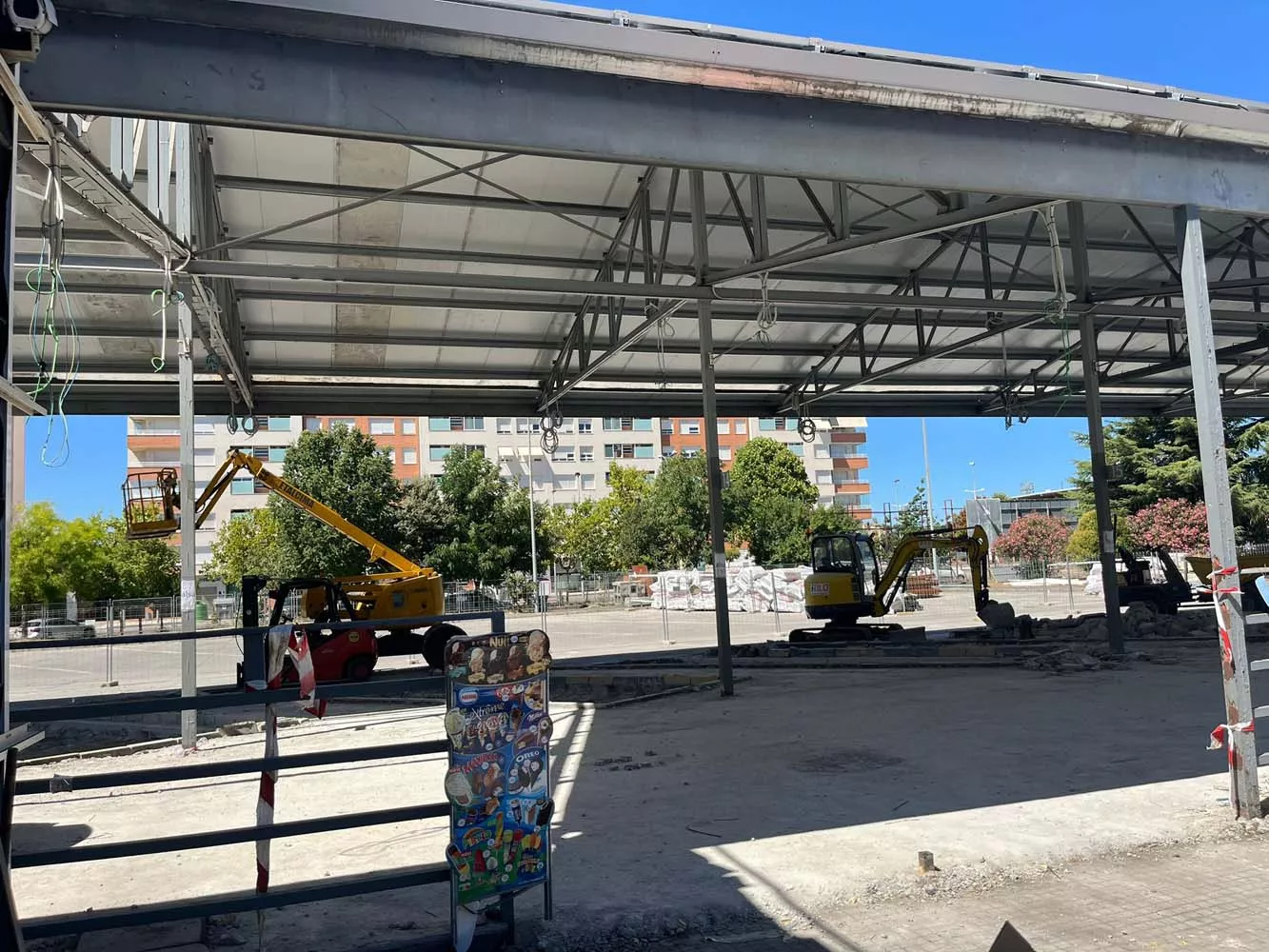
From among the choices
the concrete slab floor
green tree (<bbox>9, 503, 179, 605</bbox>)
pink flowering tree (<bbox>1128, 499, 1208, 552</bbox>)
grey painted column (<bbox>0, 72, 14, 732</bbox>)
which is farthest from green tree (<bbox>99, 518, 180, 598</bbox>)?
grey painted column (<bbox>0, 72, 14, 732</bbox>)

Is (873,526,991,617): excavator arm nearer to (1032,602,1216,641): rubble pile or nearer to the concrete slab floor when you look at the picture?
(1032,602,1216,641): rubble pile

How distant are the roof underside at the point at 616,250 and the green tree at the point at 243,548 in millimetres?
38658

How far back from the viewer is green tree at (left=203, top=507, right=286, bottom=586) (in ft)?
177

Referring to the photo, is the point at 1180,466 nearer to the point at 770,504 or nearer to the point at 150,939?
the point at 770,504

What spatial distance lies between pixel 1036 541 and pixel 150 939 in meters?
62.6

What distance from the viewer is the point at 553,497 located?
73750 mm

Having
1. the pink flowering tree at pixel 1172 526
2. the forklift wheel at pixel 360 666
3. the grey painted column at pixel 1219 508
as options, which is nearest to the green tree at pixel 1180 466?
the pink flowering tree at pixel 1172 526

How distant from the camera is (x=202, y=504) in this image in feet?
49.4

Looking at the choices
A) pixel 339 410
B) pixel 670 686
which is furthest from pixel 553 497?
pixel 670 686

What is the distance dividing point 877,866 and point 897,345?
15.3m

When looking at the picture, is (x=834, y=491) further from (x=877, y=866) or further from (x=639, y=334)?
(x=877, y=866)

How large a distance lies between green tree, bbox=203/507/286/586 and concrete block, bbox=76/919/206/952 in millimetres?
50236

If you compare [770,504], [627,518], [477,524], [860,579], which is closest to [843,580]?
[860,579]

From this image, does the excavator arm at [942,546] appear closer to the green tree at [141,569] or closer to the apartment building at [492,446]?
the green tree at [141,569]
